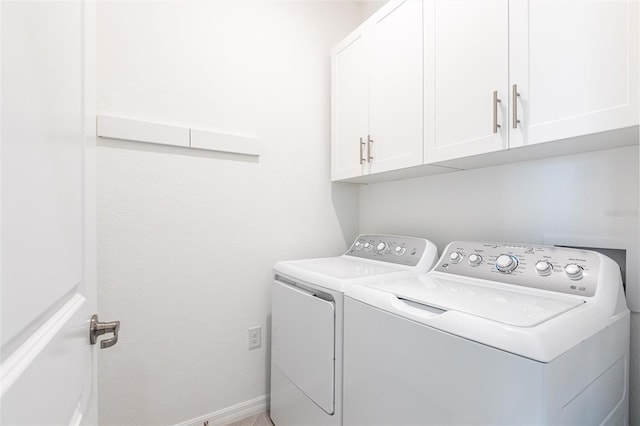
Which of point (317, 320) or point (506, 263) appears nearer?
point (506, 263)

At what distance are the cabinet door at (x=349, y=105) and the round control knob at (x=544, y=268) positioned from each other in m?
0.96

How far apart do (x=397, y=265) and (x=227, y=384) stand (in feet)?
3.85

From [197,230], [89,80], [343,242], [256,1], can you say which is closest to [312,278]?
[197,230]

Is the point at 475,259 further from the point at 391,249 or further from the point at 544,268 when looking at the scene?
the point at 391,249

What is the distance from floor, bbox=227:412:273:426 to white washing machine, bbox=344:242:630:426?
825mm

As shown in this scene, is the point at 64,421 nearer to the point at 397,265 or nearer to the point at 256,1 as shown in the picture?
the point at 397,265

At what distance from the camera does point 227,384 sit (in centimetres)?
172

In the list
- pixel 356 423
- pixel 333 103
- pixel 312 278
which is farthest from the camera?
pixel 333 103

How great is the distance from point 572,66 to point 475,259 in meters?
0.73

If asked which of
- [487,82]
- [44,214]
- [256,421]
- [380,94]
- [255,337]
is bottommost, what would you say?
[256,421]

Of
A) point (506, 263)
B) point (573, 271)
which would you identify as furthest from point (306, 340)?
point (573, 271)

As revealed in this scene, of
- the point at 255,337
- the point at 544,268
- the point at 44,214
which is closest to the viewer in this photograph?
the point at 44,214

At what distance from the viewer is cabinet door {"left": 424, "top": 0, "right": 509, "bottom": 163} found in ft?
3.62

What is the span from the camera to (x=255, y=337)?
1.81 m
